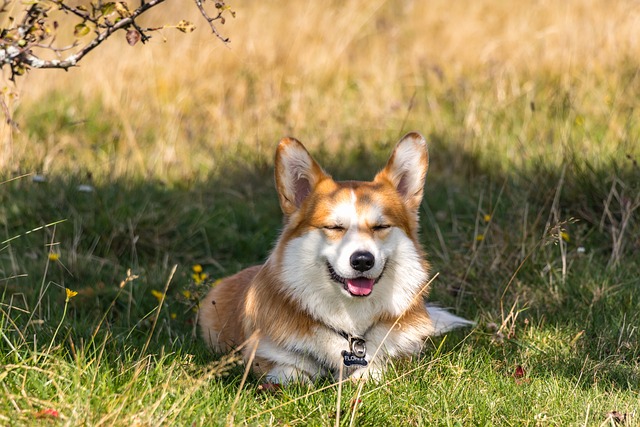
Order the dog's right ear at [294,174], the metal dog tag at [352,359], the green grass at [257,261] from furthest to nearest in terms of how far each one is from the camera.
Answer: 1. the dog's right ear at [294,174]
2. the metal dog tag at [352,359]
3. the green grass at [257,261]

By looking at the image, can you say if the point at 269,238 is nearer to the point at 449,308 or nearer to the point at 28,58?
the point at 449,308

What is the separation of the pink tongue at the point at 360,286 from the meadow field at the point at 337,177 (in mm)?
354

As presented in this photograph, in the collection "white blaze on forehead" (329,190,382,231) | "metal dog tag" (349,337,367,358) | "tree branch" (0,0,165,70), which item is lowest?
"metal dog tag" (349,337,367,358)

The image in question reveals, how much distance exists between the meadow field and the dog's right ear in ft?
2.38

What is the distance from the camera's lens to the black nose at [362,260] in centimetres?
339

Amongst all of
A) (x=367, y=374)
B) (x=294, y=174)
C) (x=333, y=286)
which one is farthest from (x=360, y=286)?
(x=294, y=174)

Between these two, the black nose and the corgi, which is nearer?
the black nose

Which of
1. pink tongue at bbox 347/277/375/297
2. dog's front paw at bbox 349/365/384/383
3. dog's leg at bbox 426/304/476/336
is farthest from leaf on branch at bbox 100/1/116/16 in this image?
dog's leg at bbox 426/304/476/336

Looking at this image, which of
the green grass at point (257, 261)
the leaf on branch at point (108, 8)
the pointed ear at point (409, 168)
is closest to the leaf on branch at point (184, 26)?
the leaf on branch at point (108, 8)

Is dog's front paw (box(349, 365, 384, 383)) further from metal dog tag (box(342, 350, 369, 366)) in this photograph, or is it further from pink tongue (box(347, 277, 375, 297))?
pink tongue (box(347, 277, 375, 297))

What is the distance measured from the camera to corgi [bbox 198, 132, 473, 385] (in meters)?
3.56

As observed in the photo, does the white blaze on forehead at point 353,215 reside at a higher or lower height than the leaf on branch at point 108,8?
lower

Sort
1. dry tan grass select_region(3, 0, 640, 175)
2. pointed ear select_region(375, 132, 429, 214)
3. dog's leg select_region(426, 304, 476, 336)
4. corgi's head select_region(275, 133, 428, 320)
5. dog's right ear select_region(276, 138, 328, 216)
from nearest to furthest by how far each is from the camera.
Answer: corgi's head select_region(275, 133, 428, 320)
dog's right ear select_region(276, 138, 328, 216)
pointed ear select_region(375, 132, 429, 214)
dog's leg select_region(426, 304, 476, 336)
dry tan grass select_region(3, 0, 640, 175)

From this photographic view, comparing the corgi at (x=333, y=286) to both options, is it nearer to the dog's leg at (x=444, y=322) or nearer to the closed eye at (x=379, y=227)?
the closed eye at (x=379, y=227)
